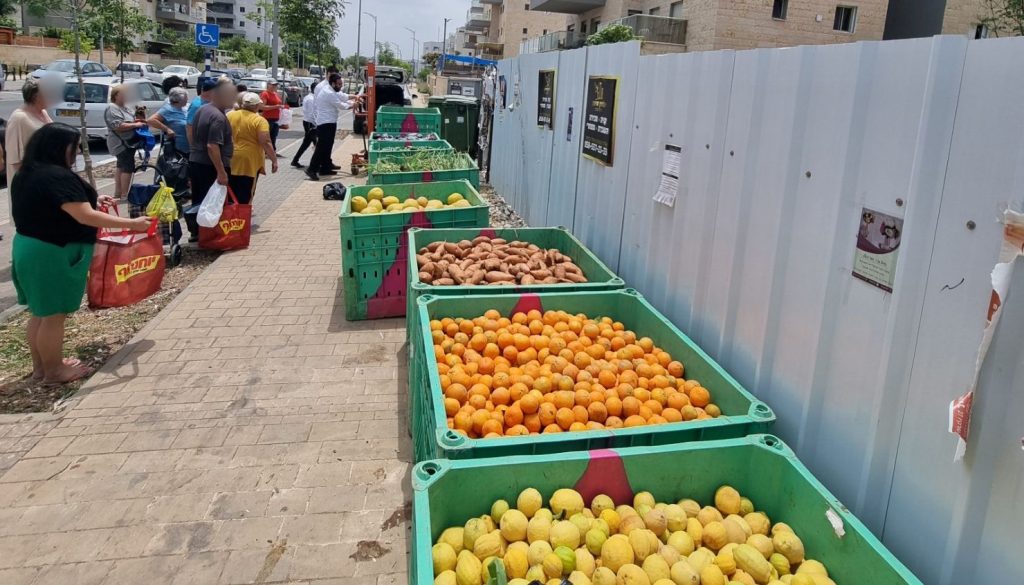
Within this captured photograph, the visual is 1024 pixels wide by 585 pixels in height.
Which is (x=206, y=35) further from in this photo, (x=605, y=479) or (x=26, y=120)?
(x=605, y=479)

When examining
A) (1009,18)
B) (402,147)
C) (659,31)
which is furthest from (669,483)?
(659,31)

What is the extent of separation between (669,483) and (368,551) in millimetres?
1571

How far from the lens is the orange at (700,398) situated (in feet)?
9.74

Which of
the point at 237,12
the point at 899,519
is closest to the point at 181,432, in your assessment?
the point at 899,519

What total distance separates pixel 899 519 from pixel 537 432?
133cm

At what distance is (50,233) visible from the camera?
446cm

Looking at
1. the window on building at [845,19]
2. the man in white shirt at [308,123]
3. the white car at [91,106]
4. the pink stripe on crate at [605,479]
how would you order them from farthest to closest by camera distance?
the window on building at [845,19] < the white car at [91,106] < the man in white shirt at [308,123] < the pink stripe on crate at [605,479]

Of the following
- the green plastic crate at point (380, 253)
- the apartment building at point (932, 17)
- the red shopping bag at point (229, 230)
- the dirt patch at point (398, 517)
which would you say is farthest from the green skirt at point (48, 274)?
the apartment building at point (932, 17)

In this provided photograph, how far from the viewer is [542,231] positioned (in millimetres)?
5484

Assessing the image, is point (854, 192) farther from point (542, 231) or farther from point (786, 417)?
point (542, 231)

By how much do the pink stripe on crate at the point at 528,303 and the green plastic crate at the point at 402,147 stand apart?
6.00m

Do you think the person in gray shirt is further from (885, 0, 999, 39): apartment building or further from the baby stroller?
(885, 0, 999, 39): apartment building

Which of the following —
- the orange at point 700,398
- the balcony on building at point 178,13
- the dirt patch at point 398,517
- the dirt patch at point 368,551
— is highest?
the balcony on building at point 178,13

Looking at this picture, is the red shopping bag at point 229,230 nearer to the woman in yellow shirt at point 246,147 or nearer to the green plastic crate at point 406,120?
the woman in yellow shirt at point 246,147
